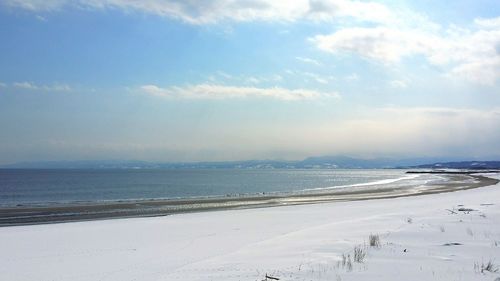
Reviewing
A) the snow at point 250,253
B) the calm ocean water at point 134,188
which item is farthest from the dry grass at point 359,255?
the calm ocean water at point 134,188

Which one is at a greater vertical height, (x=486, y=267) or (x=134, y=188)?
(x=486, y=267)

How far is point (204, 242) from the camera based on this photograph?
17.8 m

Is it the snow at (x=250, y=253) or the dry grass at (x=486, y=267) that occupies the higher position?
the dry grass at (x=486, y=267)

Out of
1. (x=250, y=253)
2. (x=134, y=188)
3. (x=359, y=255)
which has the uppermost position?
(x=359, y=255)

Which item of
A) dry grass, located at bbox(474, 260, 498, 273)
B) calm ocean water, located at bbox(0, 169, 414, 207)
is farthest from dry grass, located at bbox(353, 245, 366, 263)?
calm ocean water, located at bbox(0, 169, 414, 207)

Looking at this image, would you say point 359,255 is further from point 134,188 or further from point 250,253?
point 134,188

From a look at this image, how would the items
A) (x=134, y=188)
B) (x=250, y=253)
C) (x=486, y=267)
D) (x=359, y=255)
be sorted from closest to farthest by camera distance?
(x=486, y=267), (x=359, y=255), (x=250, y=253), (x=134, y=188)

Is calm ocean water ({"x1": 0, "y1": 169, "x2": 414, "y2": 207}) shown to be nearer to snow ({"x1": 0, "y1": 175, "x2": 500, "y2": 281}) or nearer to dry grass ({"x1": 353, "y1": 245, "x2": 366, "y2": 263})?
snow ({"x1": 0, "y1": 175, "x2": 500, "y2": 281})

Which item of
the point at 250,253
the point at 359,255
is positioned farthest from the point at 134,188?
the point at 359,255

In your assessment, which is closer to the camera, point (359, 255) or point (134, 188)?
point (359, 255)

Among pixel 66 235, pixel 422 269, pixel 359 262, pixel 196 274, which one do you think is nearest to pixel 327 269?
pixel 359 262

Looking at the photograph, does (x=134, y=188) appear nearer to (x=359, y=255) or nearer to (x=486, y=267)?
(x=359, y=255)

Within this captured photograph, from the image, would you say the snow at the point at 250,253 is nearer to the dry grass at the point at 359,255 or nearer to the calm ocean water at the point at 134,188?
the dry grass at the point at 359,255

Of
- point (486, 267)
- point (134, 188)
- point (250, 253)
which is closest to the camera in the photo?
point (486, 267)
